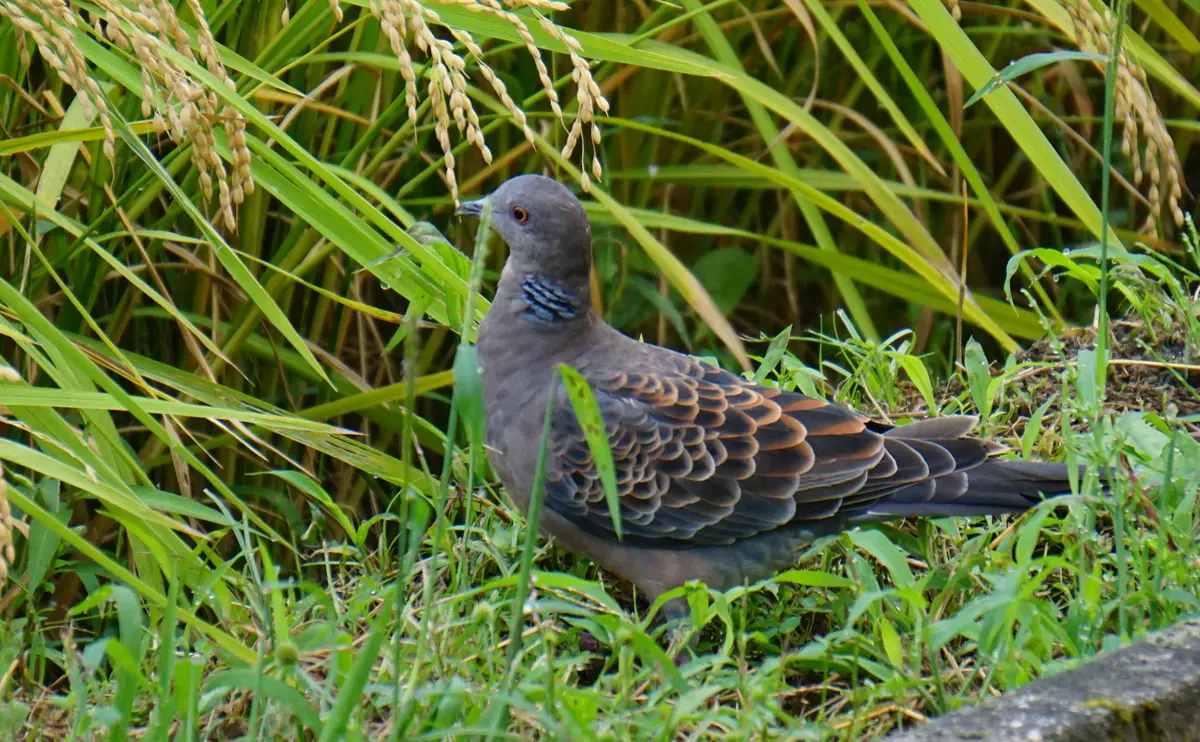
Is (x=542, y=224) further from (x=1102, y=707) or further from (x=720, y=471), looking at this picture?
(x=1102, y=707)

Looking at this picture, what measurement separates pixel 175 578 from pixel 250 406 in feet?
→ 2.85

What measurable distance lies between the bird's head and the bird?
0.76 feet

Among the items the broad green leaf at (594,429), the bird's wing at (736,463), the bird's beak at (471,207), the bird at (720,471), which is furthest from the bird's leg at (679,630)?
the bird's beak at (471,207)

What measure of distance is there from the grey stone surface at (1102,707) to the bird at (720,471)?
740 mm

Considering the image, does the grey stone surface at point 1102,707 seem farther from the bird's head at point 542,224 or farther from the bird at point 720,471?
the bird's head at point 542,224

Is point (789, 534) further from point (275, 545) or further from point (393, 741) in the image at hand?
point (275, 545)

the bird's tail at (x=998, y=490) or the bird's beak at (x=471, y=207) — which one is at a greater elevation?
the bird's beak at (x=471, y=207)

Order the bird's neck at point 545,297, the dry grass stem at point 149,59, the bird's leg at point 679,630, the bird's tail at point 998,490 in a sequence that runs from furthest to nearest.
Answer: the bird's neck at point 545,297 < the bird's tail at point 998,490 < the bird's leg at point 679,630 < the dry grass stem at point 149,59

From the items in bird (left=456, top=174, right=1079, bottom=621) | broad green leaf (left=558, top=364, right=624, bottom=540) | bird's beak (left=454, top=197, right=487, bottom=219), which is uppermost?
bird's beak (left=454, top=197, right=487, bottom=219)

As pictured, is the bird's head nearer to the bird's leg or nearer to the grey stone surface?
the bird's leg

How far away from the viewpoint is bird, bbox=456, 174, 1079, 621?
8.20ft

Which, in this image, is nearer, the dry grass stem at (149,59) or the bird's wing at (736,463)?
the dry grass stem at (149,59)

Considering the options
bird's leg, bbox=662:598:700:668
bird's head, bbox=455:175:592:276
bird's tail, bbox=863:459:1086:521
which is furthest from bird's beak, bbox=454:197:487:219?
bird's tail, bbox=863:459:1086:521

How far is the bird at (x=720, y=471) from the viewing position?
2500mm
